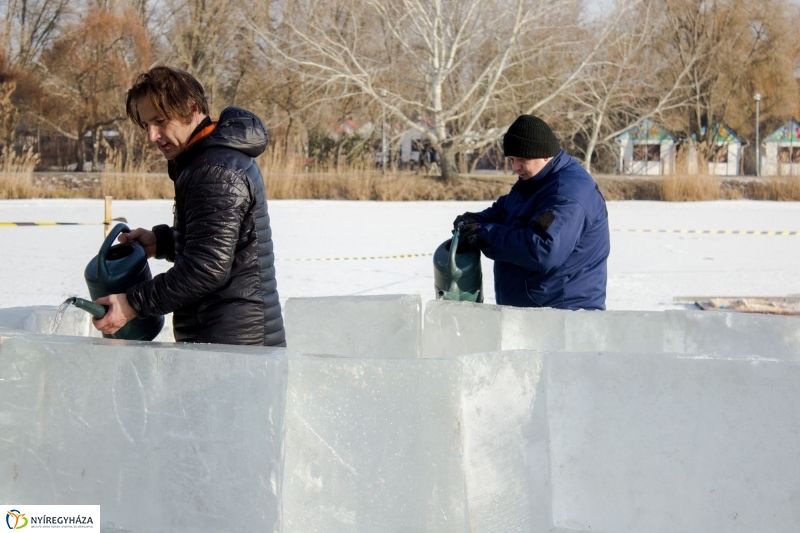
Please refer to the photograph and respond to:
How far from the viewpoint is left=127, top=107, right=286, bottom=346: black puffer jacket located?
2.90 m

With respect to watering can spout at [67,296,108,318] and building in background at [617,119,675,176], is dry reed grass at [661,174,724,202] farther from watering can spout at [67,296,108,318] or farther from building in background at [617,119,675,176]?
watering can spout at [67,296,108,318]

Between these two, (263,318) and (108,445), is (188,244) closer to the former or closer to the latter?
(263,318)

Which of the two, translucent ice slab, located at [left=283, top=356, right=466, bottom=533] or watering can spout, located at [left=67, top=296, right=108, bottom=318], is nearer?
translucent ice slab, located at [left=283, top=356, right=466, bottom=533]

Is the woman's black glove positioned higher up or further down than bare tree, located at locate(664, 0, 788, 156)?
further down

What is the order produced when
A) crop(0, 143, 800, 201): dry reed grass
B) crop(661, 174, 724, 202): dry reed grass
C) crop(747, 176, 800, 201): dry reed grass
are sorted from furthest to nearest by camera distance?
1. crop(747, 176, 800, 201): dry reed grass
2. crop(661, 174, 724, 202): dry reed grass
3. crop(0, 143, 800, 201): dry reed grass

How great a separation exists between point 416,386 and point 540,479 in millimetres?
521

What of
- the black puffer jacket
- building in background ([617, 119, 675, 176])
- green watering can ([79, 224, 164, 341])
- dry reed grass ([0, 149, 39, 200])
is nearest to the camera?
the black puffer jacket

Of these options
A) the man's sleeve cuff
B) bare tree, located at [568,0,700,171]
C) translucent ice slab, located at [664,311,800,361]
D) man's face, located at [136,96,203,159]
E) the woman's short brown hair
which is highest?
bare tree, located at [568,0,700,171]

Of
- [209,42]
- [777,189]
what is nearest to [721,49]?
[777,189]

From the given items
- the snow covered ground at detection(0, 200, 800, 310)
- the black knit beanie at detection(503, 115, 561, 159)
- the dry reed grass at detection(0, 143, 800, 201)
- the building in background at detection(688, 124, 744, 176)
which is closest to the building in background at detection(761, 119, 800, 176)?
the building in background at detection(688, 124, 744, 176)

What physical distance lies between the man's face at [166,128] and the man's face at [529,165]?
147 centimetres

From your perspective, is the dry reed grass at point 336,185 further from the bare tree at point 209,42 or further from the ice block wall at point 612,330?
the ice block wall at point 612,330

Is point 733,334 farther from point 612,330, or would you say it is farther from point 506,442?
point 506,442

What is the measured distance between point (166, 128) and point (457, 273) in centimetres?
154
